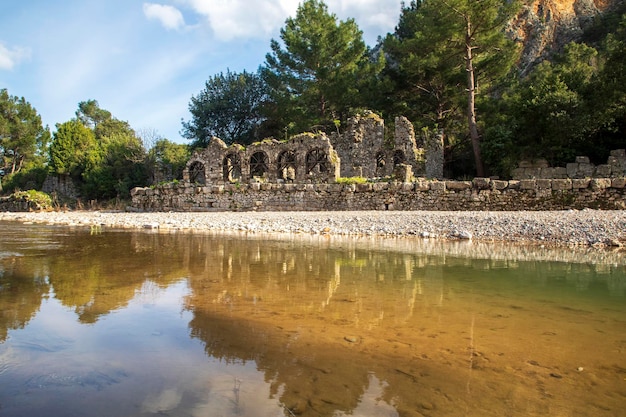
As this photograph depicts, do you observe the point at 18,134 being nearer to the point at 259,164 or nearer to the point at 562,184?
the point at 259,164

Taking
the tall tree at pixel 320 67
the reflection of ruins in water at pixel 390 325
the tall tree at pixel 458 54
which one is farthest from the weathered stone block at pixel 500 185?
the tall tree at pixel 320 67

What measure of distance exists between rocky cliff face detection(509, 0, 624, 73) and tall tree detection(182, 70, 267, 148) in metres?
26.7

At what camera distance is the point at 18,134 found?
146 ft

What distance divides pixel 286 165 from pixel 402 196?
10.5 meters

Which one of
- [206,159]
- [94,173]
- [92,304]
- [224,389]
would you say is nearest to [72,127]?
[94,173]

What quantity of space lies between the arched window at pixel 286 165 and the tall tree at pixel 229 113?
12.8m

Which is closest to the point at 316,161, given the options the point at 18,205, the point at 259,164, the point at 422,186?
the point at 259,164

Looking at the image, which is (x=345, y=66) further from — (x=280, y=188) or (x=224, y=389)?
(x=224, y=389)

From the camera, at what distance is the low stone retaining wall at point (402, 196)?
1290cm

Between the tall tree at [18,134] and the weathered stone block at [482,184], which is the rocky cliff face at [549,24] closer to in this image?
the weathered stone block at [482,184]

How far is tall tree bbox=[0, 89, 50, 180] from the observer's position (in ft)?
143

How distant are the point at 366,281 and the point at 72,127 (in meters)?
38.3

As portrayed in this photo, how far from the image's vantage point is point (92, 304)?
160 inches

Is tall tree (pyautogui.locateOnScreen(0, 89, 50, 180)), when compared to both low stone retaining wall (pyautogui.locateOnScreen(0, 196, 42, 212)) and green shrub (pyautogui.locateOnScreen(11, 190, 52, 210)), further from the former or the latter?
green shrub (pyautogui.locateOnScreen(11, 190, 52, 210))
